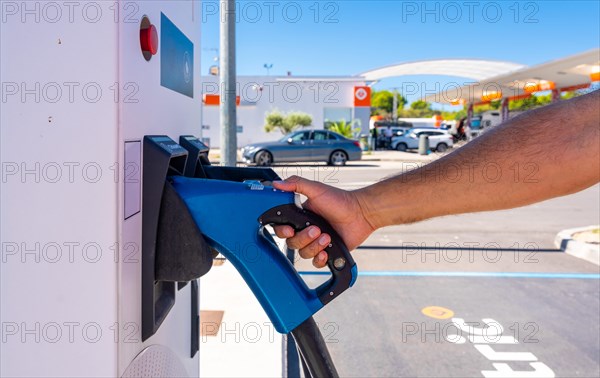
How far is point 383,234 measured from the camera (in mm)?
7438

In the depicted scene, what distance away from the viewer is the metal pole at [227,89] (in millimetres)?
4992

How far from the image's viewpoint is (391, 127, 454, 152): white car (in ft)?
95.7

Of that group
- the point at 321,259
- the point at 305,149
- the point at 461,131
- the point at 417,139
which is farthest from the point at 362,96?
the point at 321,259

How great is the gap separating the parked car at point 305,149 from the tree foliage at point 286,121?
10.7m

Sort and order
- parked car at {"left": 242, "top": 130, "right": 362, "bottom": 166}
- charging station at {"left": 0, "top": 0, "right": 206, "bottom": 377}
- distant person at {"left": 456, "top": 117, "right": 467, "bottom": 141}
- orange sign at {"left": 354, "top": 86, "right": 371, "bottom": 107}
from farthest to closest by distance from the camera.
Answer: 1. orange sign at {"left": 354, "top": 86, "right": 371, "bottom": 107}
2. parked car at {"left": 242, "top": 130, "right": 362, "bottom": 166}
3. distant person at {"left": 456, "top": 117, "right": 467, "bottom": 141}
4. charging station at {"left": 0, "top": 0, "right": 206, "bottom": 377}

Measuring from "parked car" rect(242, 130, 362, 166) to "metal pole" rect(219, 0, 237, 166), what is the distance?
42.4 ft

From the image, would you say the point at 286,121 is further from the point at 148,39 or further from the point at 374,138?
the point at 148,39

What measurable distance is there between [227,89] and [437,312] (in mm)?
2612

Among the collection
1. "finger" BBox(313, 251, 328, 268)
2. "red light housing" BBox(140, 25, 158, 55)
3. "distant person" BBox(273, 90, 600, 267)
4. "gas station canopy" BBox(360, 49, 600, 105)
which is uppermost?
"gas station canopy" BBox(360, 49, 600, 105)

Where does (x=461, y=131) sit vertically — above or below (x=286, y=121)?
below

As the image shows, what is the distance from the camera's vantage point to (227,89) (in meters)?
5.03

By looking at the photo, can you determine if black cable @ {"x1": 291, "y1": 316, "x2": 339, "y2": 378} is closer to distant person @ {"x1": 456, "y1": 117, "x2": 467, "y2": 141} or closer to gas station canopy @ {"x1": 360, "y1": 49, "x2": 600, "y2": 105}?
distant person @ {"x1": 456, "y1": 117, "x2": 467, "y2": 141}

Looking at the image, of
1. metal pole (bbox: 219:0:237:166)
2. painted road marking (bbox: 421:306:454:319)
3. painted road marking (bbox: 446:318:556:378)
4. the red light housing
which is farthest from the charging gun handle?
metal pole (bbox: 219:0:237:166)

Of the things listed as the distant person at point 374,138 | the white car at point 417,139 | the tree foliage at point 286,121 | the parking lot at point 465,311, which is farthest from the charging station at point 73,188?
the distant person at point 374,138
